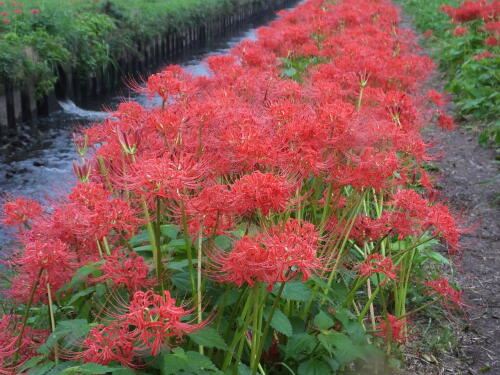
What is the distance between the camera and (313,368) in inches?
82.5

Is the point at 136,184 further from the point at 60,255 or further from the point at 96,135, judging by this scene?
the point at 96,135

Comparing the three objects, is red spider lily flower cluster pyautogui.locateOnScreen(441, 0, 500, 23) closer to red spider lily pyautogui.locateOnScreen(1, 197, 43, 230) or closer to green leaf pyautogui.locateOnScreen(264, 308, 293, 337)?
green leaf pyautogui.locateOnScreen(264, 308, 293, 337)

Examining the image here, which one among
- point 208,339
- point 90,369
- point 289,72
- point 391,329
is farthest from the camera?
point 289,72

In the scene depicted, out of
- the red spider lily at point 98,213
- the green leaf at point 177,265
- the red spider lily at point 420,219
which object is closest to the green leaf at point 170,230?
the green leaf at point 177,265

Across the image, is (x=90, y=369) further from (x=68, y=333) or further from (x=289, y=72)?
(x=289, y=72)

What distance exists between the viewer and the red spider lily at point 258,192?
1575 mm

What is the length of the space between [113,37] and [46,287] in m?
10.8

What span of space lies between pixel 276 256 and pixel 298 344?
0.73m

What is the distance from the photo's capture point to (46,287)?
1.80 meters

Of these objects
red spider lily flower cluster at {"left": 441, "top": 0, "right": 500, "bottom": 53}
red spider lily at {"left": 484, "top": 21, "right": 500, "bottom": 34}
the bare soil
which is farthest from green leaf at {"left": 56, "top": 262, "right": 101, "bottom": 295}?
red spider lily flower cluster at {"left": 441, "top": 0, "right": 500, "bottom": 53}

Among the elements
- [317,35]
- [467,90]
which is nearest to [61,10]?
[317,35]

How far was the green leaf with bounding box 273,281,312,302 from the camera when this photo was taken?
189cm

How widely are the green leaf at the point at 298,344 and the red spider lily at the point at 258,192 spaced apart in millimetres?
644

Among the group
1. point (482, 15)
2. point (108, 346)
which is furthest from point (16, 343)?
point (482, 15)
